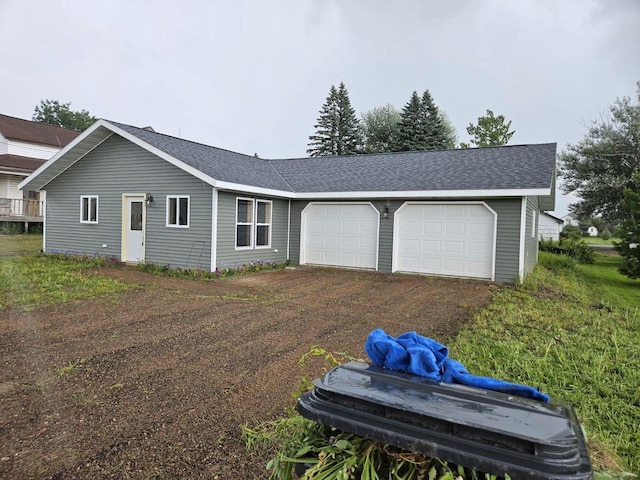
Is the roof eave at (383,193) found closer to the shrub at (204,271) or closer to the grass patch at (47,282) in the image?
the shrub at (204,271)

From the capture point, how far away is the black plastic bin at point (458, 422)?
3.83ft

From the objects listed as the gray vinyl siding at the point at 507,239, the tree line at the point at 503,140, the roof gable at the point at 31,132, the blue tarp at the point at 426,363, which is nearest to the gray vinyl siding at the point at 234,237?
the gray vinyl siding at the point at 507,239

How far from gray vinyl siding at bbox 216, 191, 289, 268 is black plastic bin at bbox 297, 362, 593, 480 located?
927cm

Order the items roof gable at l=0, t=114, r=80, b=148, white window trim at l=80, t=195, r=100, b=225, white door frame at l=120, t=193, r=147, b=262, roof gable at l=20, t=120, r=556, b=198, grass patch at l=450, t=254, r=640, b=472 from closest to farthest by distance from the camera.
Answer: grass patch at l=450, t=254, r=640, b=472
roof gable at l=20, t=120, r=556, b=198
white door frame at l=120, t=193, r=147, b=262
white window trim at l=80, t=195, r=100, b=225
roof gable at l=0, t=114, r=80, b=148

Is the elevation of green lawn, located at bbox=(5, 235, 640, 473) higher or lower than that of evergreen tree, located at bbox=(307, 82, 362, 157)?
lower

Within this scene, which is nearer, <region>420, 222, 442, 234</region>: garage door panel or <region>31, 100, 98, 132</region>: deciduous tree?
<region>420, 222, 442, 234</region>: garage door panel

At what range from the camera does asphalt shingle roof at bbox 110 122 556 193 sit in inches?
417

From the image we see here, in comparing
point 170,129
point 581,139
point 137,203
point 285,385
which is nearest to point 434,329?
point 285,385

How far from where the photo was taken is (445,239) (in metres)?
11.3

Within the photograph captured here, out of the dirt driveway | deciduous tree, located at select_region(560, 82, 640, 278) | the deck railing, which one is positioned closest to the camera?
the dirt driveway

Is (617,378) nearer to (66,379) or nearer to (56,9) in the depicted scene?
(66,379)

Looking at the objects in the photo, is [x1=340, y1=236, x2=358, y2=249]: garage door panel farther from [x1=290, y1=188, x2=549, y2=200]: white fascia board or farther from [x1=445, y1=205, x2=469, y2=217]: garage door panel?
[x1=445, y1=205, x2=469, y2=217]: garage door panel

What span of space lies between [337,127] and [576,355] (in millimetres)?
33040

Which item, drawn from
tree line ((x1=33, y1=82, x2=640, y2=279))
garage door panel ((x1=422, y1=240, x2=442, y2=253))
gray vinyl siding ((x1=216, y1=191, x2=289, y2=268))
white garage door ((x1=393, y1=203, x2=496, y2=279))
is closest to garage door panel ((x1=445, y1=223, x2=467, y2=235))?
white garage door ((x1=393, y1=203, x2=496, y2=279))
